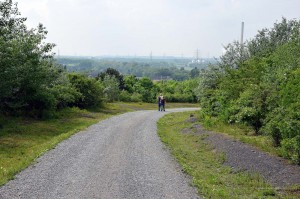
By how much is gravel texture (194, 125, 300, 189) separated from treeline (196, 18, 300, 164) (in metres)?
0.51

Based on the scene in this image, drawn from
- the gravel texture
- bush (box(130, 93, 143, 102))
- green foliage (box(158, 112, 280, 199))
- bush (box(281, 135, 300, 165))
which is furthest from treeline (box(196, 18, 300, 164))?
bush (box(130, 93, 143, 102))

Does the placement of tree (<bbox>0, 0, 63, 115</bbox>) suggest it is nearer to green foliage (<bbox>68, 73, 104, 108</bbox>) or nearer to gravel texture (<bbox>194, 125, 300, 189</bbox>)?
green foliage (<bbox>68, 73, 104, 108</bbox>)

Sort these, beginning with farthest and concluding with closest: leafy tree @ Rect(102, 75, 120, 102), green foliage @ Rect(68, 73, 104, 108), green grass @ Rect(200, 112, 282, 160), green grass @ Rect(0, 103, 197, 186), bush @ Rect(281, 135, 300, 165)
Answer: leafy tree @ Rect(102, 75, 120, 102) → green foliage @ Rect(68, 73, 104, 108) → green grass @ Rect(200, 112, 282, 160) → green grass @ Rect(0, 103, 197, 186) → bush @ Rect(281, 135, 300, 165)

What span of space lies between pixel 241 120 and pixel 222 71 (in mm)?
14636

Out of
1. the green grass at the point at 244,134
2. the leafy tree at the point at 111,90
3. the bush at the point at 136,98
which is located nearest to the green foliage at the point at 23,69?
the green grass at the point at 244,134

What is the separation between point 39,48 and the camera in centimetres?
2722

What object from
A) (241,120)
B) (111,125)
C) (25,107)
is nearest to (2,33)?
(25,107)

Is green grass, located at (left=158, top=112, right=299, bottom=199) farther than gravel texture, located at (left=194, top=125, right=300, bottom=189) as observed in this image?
No

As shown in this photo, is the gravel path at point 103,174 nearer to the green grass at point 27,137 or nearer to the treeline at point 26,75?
the green grass at point 27,137

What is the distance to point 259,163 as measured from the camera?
41.2 feet

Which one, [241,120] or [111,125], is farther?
[111,125]

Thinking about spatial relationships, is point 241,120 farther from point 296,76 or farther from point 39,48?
point 39,48

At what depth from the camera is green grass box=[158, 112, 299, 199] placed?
9.89 metres

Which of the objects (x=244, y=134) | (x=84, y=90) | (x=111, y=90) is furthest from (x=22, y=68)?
(x=111, y=90)
